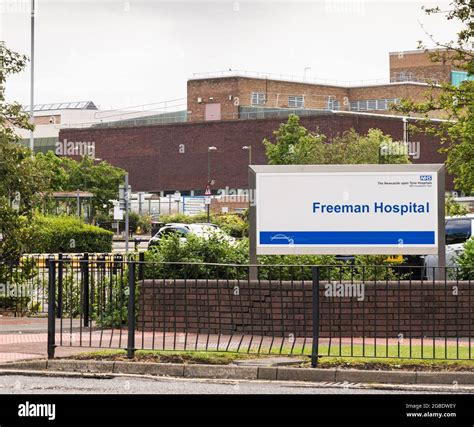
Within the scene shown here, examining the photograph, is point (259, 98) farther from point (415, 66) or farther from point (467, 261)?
point (467, 261)

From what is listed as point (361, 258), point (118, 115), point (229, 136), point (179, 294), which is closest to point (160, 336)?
point (179, 294)

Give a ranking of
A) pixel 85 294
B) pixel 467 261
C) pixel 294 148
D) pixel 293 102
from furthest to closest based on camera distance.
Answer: pixel 293 102 < pixel 294 148 < pixel 467 261 < pixel 85 294

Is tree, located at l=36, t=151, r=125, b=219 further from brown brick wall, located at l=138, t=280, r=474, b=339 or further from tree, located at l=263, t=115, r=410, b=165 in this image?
brown brick wall, located at l=138, t=280, r=474, b=339

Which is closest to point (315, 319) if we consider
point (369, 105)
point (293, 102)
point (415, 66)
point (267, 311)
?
point (267, 311)

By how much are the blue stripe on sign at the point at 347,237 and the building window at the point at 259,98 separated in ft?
289

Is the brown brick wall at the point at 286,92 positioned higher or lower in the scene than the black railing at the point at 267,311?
higher

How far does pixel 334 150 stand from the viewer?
70688 mm

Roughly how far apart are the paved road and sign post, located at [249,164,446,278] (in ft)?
18.7

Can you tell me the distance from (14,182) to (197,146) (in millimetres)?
76309

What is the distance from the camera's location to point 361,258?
21219 mm

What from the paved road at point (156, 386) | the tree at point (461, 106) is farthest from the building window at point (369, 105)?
the paved road at point (156, 386)

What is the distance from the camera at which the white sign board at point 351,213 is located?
61.1ft

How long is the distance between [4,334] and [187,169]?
3203 inches

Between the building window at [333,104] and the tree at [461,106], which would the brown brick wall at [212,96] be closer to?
the building window at [333,104]
